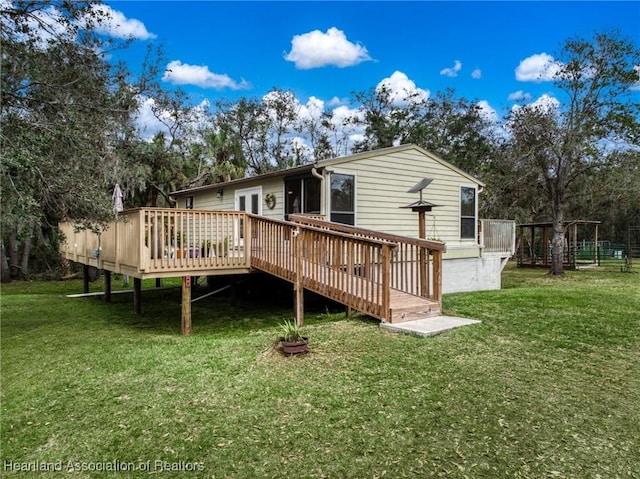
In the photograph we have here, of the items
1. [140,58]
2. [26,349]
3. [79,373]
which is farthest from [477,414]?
[140,58]

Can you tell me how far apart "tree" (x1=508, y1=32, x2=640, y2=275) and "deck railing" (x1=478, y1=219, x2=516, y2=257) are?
313cm

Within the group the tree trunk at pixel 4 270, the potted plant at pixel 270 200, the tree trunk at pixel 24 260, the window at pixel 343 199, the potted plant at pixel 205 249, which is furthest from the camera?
the tree trunk at pixel 24 260

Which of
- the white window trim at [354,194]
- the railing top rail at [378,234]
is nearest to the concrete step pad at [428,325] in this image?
the railing top rail at [378,234]

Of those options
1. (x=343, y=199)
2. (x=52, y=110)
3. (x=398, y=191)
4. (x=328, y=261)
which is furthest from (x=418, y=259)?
(x=52, y=110)

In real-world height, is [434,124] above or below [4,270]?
above

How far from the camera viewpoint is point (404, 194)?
430 inches

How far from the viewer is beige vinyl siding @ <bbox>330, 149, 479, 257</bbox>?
1003 centimetres

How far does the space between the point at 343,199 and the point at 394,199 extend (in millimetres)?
1799

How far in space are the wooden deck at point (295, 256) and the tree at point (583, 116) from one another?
34.6ft

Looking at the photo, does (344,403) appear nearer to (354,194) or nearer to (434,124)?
(354,194)

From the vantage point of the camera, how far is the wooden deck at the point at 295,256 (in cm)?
577

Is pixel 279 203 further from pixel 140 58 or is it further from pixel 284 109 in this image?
pixel 284 109

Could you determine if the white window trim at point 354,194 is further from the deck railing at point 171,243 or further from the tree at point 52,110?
the tree at point 52,110

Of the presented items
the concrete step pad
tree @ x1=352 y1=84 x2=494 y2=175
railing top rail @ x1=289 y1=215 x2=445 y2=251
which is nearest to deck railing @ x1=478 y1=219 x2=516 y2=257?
railing top rail @ x1=289 y1=215 x2=445 y2=251
